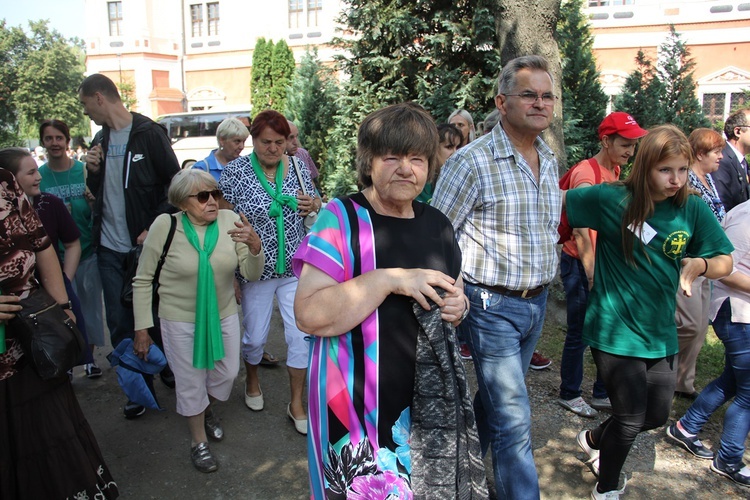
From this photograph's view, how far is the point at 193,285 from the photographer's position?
137 inches

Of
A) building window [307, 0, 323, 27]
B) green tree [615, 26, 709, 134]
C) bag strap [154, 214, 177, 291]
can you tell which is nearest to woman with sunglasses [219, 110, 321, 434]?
bag strap [154, 214, 177, 291]

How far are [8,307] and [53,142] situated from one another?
117 inches

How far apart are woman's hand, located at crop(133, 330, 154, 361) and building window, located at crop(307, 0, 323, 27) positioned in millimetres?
31102

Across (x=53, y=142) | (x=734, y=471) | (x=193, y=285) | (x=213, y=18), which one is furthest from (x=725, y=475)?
(x=213, y=18)

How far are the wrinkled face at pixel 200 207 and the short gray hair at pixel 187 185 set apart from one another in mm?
14

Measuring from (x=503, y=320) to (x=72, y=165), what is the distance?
13.9 ft

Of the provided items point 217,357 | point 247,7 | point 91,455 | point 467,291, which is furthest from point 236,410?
point 247,7

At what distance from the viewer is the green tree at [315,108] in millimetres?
12500

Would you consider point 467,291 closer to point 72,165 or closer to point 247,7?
point 72,165

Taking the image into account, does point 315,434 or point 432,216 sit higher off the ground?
point 432,216

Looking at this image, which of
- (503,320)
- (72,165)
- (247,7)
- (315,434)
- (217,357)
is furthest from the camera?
(247,7)

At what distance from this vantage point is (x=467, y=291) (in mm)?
2750

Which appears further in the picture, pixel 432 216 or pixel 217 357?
pixel 217 357

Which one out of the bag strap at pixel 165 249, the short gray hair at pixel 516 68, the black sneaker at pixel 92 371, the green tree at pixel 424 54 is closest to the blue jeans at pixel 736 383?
the short gray hair at pixel 516 68
